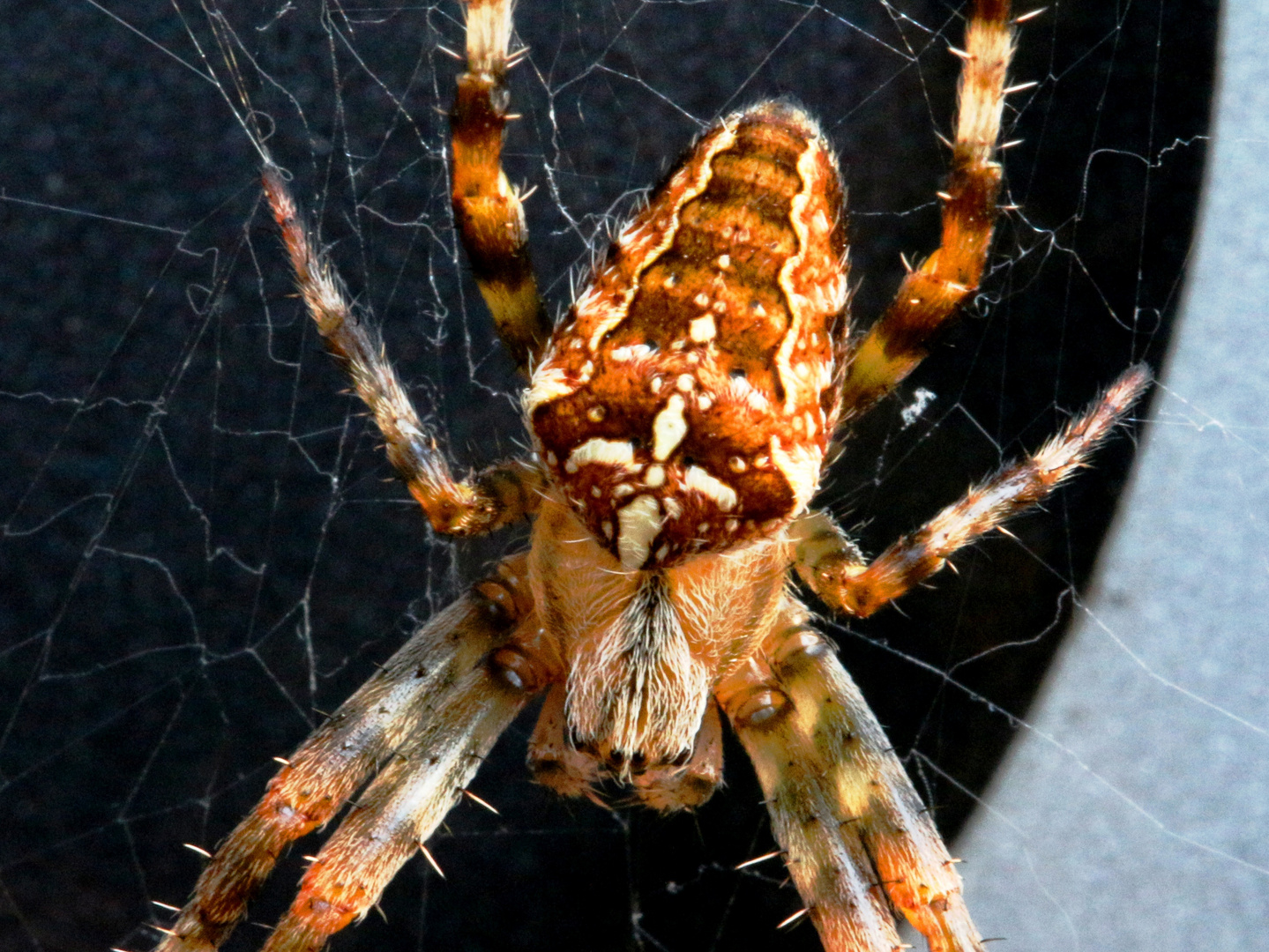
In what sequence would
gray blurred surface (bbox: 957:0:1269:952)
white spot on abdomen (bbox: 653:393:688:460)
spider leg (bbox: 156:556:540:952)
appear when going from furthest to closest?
gray blurred surface (bbox: 957:0:1269:952), spider leg (bbox: 156:556:540:952), white spot on abdomen (bbox: 653:393:688:460)

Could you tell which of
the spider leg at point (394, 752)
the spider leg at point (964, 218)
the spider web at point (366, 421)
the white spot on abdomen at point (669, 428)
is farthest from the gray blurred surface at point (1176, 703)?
the white spot on abdomen at point (669, 428)

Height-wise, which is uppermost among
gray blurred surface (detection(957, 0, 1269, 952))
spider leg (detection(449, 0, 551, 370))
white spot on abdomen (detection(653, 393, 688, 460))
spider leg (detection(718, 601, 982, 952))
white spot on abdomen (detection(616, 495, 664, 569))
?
spider leg (detection(449, 0, 551, 370))

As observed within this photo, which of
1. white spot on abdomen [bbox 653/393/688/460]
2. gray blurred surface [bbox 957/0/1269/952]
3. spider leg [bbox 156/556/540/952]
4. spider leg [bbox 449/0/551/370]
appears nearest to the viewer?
white spot on abdomen [bbox 653/393/688/460]

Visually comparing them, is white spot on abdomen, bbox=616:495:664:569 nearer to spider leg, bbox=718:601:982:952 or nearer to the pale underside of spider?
the pale underside of spider

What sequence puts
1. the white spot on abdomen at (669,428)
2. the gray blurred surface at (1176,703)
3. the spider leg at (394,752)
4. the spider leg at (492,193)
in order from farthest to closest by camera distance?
the gray blurred surface at (1176,703) < the spider leg at (394,752) < the spider leg at (492,193) < the white spot on abdomen at (669,428)

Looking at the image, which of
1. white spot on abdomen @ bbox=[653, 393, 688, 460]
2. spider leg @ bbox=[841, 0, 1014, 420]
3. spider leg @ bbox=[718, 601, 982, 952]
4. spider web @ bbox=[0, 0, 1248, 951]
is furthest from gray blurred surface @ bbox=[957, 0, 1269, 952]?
white spot on abdomen @ bbox=[653, 393, 688, 460]

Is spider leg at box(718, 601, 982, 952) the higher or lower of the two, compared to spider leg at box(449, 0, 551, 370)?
lower

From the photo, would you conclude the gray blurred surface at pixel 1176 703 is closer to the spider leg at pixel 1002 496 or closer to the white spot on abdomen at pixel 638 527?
A: the spider leg at pixel 1002 496
